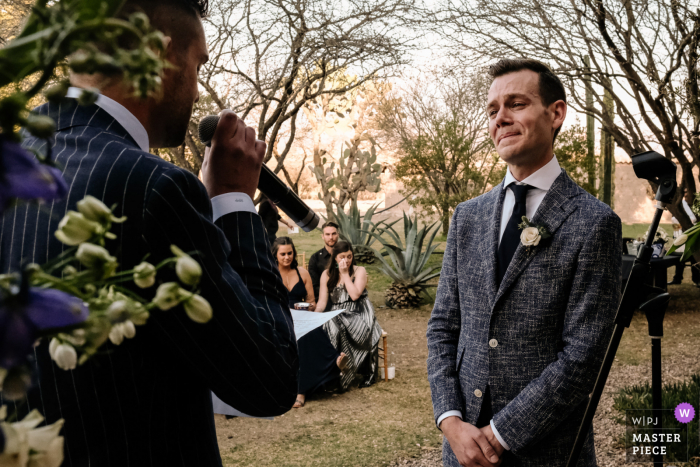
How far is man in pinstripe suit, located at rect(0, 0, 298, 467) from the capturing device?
2.37 ft

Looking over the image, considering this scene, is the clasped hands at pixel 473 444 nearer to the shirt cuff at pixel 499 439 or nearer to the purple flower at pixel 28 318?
the shirt cuff at pixel 499 439

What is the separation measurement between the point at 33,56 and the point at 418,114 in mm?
18968

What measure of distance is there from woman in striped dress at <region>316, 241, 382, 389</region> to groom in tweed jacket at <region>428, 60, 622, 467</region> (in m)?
3.69

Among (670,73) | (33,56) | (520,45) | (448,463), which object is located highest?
(520,45)

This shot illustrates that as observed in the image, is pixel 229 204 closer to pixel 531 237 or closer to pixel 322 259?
pixel 531 237

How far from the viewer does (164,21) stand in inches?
36.9

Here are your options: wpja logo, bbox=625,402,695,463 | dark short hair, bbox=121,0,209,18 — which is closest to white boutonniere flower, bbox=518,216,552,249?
dark short hair, bbox=121,0,209,18

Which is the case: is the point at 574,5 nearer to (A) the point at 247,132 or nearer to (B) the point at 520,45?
(B) the point at 520,45

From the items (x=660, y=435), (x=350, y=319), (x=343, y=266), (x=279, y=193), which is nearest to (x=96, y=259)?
(x=279, y=193)

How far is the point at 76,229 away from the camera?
0.31 m

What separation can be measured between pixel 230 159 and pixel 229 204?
0.09 metres

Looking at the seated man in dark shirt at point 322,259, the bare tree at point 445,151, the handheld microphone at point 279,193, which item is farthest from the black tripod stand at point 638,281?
the bare tree at point 445,151

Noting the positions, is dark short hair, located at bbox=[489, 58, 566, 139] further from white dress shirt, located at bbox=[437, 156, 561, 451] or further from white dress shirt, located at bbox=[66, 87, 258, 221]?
white dress shirt, located at bbox=[66, 87, 258, 221]

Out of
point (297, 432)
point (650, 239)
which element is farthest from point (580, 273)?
point (297, 432)
